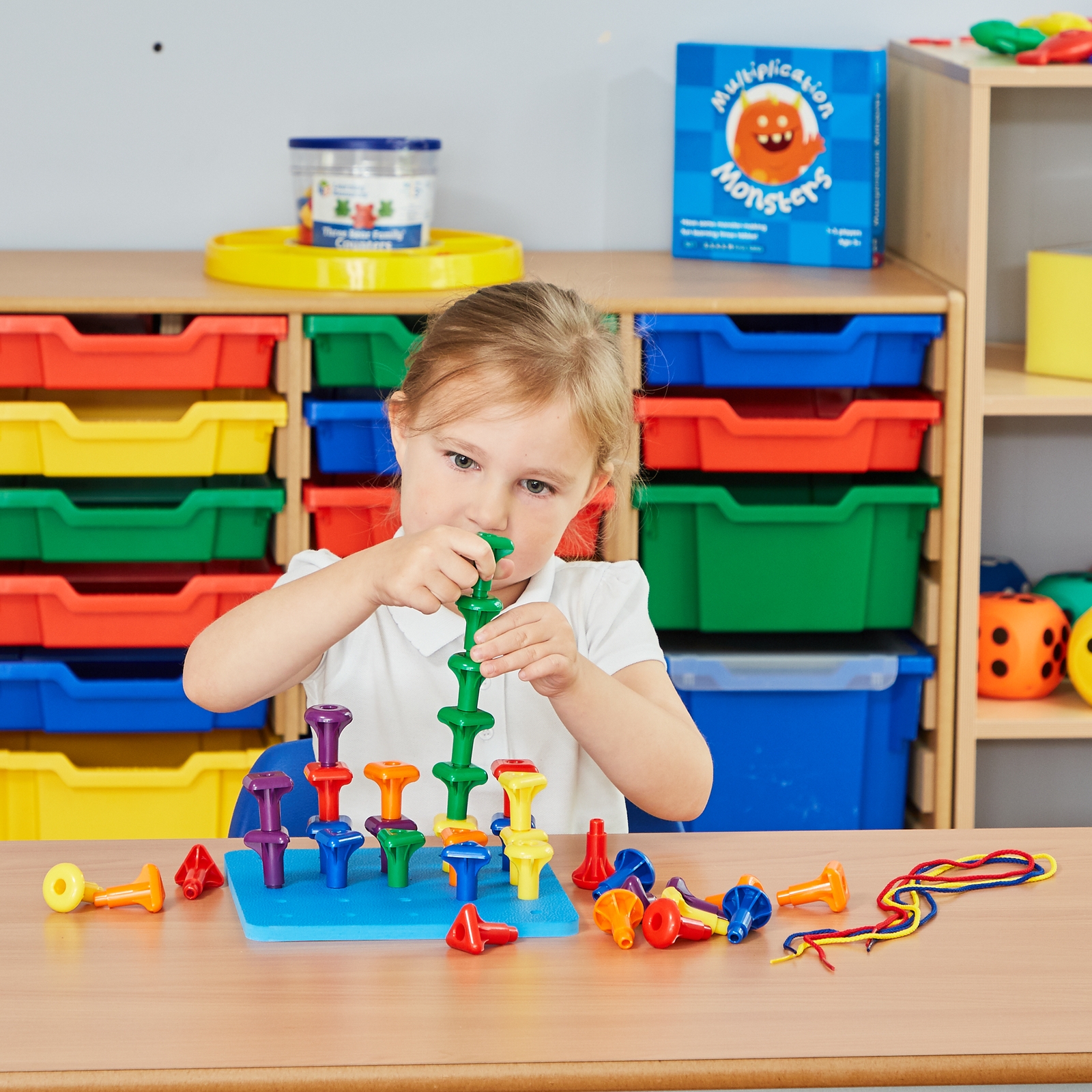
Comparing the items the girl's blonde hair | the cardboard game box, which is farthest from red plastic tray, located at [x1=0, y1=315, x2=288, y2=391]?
the cardboard game box

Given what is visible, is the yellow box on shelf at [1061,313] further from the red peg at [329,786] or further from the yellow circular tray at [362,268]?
the red peg at [329,786]

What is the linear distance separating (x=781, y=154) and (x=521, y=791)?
1392mm

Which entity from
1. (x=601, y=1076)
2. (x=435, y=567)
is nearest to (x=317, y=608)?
(x=435, y=567)

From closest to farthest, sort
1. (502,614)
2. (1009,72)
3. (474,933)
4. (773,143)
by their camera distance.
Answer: (474,933) < (502,614) < (1009,72) < (773,143)

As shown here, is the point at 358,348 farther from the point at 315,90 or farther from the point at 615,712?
the point at 615,712

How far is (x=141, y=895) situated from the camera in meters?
0.80

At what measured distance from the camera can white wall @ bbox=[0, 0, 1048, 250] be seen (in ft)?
6.77

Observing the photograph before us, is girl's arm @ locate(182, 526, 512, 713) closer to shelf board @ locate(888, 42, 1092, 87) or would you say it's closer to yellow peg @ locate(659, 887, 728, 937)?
yellow peg @ locate(659, 887, 728, 937)

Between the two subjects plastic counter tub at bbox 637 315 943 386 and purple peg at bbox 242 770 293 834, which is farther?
plastic counter tub at bbox 637 315 943 386

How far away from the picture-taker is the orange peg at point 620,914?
0.76 metres

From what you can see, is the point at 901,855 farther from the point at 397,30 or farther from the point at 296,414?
the point at 397,30

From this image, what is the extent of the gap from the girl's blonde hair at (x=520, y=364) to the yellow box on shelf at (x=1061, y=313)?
85 cm

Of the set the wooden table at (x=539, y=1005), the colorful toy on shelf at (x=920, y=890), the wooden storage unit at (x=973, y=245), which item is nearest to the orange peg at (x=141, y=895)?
the wooden table at (x=539, y=1005)

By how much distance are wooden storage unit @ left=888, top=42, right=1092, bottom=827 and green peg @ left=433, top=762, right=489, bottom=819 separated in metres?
1.09
